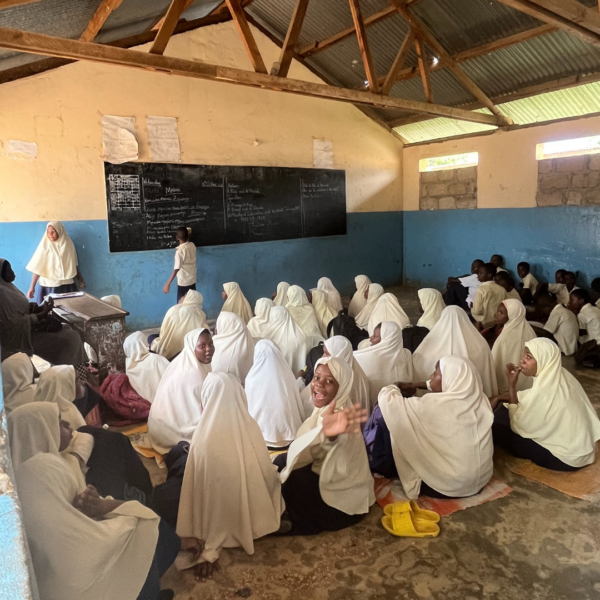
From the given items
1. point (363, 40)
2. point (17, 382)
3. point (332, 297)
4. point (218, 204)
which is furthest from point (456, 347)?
point (218, 204)

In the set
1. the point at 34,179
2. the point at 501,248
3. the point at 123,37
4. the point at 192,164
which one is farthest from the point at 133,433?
the point at 501,248

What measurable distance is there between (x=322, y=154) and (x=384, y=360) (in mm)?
5440

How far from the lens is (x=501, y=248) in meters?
7.97

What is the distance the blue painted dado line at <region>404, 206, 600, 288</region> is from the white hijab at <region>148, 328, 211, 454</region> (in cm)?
606

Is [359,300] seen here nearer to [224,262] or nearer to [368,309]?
[368,309]

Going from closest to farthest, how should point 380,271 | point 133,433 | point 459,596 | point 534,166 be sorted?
point 459,596, point 133,433, point 534,166, point 380,271

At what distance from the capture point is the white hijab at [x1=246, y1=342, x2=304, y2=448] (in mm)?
3201

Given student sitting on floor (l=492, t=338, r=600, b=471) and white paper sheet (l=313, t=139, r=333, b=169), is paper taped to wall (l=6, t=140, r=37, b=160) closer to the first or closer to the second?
white paper sheet (l=313, t=139, r=333, b=169)

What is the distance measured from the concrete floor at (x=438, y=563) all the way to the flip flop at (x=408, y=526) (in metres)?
0.03

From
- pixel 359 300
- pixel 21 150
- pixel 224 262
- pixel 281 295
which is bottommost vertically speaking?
pixel 359 300

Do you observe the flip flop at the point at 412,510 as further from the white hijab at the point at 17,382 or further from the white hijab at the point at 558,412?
the white hijab at the point at 17,382

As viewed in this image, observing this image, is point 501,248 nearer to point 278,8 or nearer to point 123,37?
point 278,8

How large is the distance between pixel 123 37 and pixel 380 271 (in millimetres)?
5772

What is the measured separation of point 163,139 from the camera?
6.45 meters
